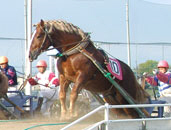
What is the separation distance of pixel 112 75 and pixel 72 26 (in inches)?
46.6

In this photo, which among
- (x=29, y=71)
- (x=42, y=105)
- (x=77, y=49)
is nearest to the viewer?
(x=77, y=49)

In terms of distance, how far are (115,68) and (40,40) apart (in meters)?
1.55

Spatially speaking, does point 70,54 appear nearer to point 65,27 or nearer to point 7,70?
point 65,27

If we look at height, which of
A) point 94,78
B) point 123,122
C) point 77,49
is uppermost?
point 77,49

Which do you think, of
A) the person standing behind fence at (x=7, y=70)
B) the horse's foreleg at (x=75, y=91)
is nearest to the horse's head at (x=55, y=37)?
the horse's foreleg at (x=75, y=91)

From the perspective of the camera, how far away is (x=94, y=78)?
25.4ft

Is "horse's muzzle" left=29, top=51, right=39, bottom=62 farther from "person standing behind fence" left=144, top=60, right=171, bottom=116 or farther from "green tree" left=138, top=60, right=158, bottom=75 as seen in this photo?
"green tree" left=138, top=60, right=158, bottom=75

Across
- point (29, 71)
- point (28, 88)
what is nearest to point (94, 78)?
point (29, 71)

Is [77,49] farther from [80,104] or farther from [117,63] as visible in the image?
[80,104]

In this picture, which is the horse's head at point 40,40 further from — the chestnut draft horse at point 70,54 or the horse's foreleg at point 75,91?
the horse's foreleg at point 75,91

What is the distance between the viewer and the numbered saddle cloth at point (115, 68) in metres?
7.83

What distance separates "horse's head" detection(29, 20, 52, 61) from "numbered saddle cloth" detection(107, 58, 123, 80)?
1.25 m

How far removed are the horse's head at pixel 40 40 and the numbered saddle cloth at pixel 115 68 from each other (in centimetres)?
125

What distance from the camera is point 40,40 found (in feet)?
24.6
